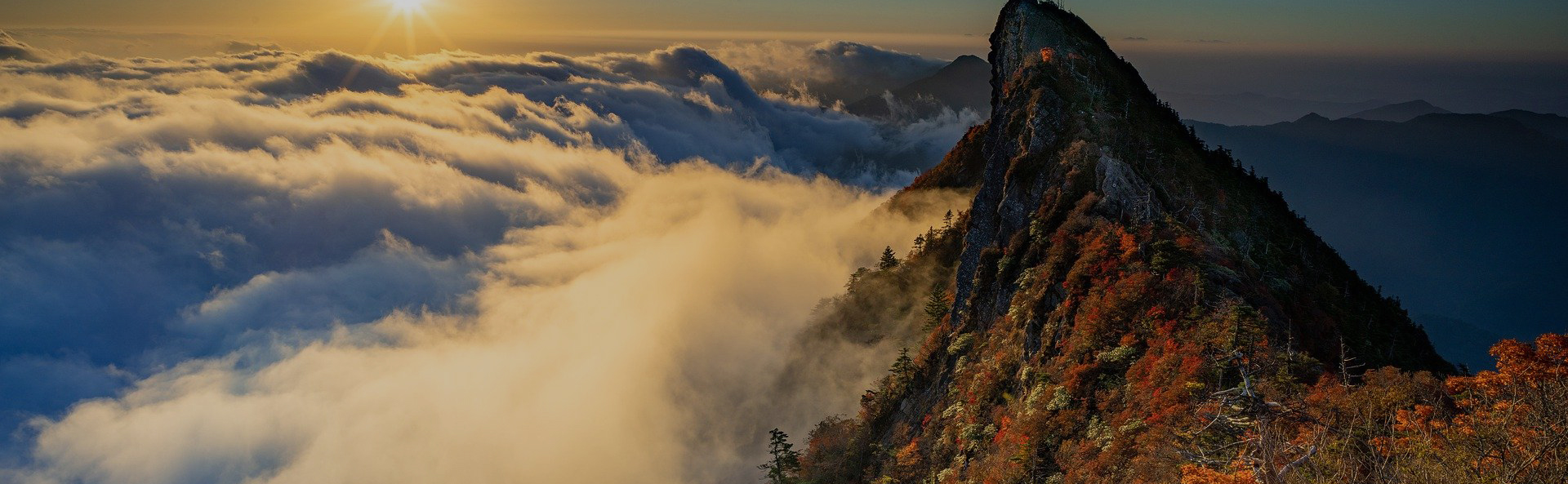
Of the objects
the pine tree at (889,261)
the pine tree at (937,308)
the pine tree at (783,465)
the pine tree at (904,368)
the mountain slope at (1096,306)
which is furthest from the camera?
the pine tree at (889,261)

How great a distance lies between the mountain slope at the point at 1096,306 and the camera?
3381 cm

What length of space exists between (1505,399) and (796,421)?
90.1 metres

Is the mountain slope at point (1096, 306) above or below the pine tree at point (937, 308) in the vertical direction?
above

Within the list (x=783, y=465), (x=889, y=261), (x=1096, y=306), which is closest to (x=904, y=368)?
(x=783, y=465)

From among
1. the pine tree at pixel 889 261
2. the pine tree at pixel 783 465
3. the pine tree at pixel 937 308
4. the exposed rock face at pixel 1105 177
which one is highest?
the exposed rock face at pixel 1105 177

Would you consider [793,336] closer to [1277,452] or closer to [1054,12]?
[1054,12]

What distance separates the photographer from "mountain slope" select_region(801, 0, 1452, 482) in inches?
1331

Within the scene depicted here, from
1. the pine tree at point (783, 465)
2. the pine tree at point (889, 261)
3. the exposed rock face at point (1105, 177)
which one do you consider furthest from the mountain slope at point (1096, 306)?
the pine tree at point (889, 261)

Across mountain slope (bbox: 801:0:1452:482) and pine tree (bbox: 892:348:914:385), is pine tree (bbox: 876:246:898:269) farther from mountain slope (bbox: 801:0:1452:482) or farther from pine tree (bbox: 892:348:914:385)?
pine tree (bbox: 892:348:914:385)

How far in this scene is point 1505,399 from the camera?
2006cm

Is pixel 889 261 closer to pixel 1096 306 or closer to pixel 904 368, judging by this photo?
pixel 904 368

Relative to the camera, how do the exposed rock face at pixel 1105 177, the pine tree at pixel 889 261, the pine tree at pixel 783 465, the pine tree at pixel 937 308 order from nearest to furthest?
1. the exposed rock face at pixel 1105 177
2. the pine tree at pixel 783 465
3. the pine tree at pixel 937 308
4. the pine tree at pixel 889 261

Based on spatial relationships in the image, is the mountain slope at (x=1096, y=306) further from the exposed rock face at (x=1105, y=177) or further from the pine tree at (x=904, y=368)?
the pine tree at (x=904, y=368)

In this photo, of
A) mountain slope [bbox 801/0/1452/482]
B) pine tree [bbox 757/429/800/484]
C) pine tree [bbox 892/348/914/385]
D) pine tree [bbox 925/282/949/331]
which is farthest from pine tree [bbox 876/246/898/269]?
pine tree [bbox 757/429/800/484]
